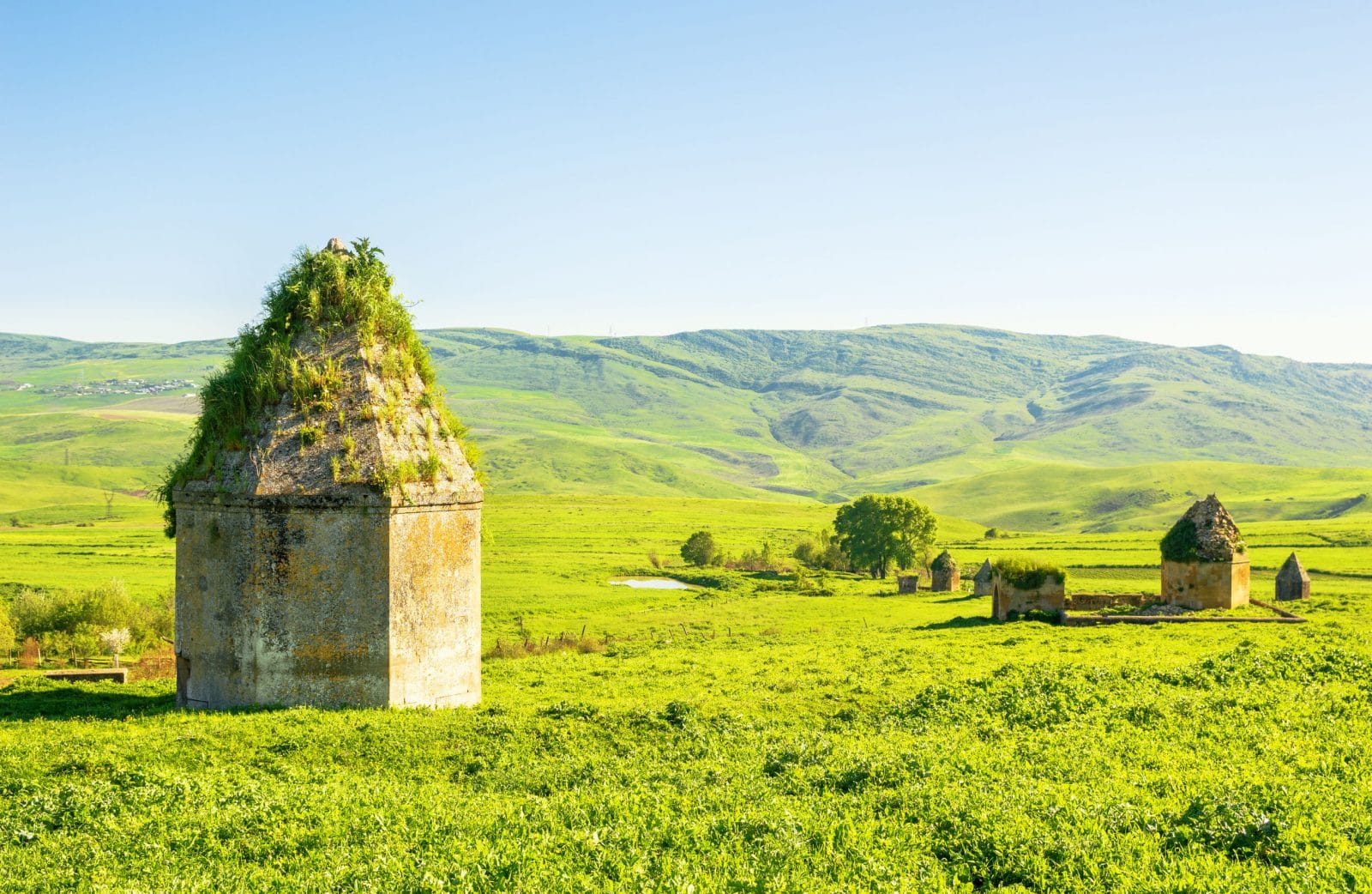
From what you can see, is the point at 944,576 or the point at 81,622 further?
the point at 944,576

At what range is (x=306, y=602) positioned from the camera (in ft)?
55.7

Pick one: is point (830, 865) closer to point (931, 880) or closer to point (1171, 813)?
point (931, 880)

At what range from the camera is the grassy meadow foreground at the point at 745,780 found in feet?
32.6

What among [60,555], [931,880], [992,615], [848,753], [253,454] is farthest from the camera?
[60,555]

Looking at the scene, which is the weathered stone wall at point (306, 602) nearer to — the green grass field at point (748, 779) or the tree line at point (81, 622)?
the green grass field at point (748, 779)

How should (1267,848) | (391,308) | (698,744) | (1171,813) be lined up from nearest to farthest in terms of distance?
(1267,848), (1171,813), (698,744), (391,308)

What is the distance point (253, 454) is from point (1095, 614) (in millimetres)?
29920

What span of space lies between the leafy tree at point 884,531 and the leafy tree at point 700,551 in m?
12.3

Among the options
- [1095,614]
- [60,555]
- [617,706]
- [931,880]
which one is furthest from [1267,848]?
[60,555]

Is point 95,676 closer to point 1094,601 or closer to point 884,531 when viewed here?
point 1094,601

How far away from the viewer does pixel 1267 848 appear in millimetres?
10320

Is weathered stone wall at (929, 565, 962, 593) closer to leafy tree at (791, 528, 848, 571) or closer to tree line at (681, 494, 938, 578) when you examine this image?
tree line at (681, 494, 938, 578)

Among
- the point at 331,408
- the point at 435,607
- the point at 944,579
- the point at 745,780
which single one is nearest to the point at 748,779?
the point at 745,780

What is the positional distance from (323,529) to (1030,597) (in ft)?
96.3
